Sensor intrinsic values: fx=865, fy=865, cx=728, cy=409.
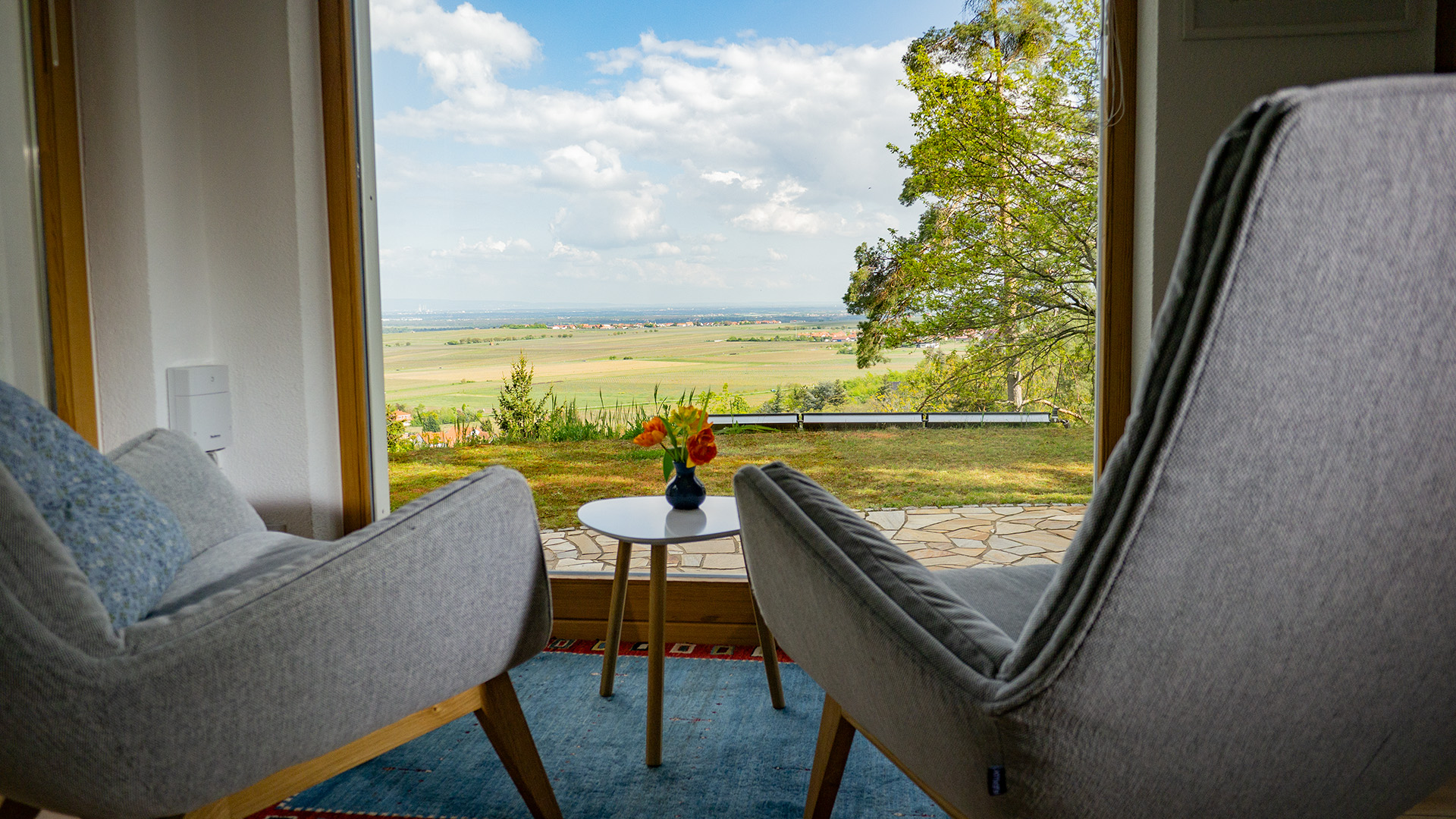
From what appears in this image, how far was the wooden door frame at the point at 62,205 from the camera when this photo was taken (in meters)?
2.07

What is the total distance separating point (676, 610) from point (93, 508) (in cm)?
150

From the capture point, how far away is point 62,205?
82.4 inches

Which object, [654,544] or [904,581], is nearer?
[904,581]

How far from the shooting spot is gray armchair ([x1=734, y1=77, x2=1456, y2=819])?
2.06ft

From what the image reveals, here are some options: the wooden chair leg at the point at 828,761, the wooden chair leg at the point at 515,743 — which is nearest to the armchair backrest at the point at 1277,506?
the wooden chair leg at the point at 828,761

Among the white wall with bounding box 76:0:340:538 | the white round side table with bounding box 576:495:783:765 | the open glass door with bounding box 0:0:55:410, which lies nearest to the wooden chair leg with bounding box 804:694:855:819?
the white round side table with bounding box 576:495:783:765

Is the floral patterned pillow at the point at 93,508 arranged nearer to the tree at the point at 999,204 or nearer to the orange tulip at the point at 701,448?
the orange tulip at the point at 701,448

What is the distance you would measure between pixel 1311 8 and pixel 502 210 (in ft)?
6.84

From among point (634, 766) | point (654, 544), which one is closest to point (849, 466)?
point (654, 544)

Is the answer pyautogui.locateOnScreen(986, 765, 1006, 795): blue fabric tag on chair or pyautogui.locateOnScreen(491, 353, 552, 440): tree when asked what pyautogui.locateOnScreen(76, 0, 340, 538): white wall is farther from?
pyautogui.locateOnScreen(986, 765, 1006, 795): blue fabric tag on chair

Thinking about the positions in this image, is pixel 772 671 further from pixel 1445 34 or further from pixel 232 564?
pixel 1445 34

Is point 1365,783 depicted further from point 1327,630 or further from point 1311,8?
point 1311,8

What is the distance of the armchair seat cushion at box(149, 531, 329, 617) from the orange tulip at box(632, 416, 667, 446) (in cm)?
70

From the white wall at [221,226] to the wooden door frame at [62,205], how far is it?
0.03 metres
